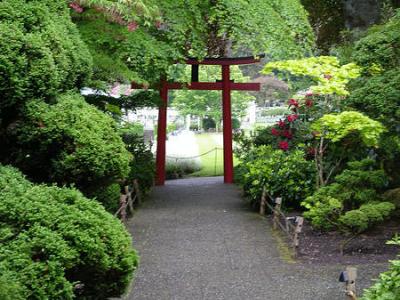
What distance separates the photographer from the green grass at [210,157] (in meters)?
22.2

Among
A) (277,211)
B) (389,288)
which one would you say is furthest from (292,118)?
(389,288)

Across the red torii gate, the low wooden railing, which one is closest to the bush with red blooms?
the low wooden railing

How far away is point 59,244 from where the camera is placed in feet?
12.2

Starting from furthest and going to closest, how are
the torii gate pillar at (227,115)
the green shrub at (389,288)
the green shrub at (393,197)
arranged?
the torii gate pillar at (227,115) → the green shrub at (393,197) → the green shrub at (389,288)

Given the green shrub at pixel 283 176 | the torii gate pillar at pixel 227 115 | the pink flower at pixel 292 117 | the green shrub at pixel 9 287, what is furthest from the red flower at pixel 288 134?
the green shrub at pixel 9 287

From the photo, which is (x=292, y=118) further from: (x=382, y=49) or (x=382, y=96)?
(x=382, y=96)

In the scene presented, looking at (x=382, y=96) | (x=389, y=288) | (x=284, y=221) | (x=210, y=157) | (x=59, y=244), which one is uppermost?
(x=382, y=96)

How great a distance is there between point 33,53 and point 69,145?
669 millimetres

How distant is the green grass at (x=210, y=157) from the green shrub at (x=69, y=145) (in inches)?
A: 672

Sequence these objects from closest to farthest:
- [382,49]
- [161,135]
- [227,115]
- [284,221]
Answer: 1. [382,49]
2. [284,221]
3. [161,135]
4. [227,115]

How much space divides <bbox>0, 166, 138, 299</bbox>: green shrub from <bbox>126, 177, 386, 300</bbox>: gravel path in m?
2.08

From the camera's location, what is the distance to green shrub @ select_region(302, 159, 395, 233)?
779 centimetres

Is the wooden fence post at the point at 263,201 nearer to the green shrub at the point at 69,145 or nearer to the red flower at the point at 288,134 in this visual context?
the red flower at the point at 288,134

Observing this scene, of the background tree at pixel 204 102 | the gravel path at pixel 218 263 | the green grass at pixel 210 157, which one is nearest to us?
the gravel path at pixel 218 263
